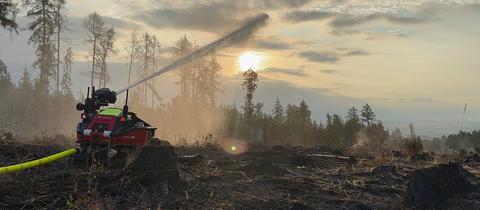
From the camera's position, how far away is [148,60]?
64.3 meters

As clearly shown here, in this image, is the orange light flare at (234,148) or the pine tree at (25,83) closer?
the orange light flare at (234,148)

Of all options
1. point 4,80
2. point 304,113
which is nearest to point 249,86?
point 304,113

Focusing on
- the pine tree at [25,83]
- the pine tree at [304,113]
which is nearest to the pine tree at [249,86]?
the pine tree at [304,113]

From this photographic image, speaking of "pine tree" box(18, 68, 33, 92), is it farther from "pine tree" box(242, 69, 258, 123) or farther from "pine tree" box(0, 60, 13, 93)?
"pine tree" box(242, 69, 258, 123)

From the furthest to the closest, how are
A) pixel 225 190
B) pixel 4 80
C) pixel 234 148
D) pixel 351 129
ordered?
pixel 4 80 < pixel 351 129 < pixel 234 148 < pixel 225 190

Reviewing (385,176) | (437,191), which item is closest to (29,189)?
(437,191)

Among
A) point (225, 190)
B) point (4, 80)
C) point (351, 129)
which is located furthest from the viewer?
point (4, 80)

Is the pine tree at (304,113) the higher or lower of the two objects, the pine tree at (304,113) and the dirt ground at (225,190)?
Result: the higher

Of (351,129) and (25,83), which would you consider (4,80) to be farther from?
(351,129)

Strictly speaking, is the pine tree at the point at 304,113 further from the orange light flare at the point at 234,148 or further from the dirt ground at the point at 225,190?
the dirt ground at the point at 225,190

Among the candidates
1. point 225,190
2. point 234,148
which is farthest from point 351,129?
point 225,190

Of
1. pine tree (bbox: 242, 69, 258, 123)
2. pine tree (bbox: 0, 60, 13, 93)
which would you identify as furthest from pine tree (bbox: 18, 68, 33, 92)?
pine tree (bbox: 242, 69, 258, 123)

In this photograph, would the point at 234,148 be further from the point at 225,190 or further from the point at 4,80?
the point at 4,80

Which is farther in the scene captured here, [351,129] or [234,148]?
[351,129]
